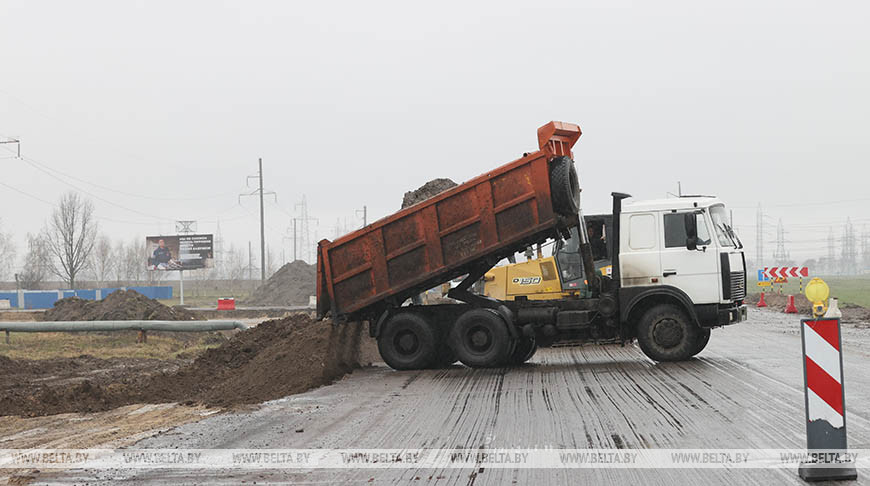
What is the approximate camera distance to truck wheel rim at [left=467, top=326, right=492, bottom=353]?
49.5ft

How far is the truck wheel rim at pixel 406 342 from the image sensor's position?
15.6 m

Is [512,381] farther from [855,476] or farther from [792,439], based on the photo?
[855,476]

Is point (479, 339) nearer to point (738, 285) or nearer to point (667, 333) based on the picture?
point (667, 333)

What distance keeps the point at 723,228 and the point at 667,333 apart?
2.12m

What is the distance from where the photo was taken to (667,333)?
1474cm

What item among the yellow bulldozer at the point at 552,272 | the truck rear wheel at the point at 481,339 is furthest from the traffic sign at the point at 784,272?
the truck rear wheel at the point at 481,339

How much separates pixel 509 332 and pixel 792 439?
295 inches

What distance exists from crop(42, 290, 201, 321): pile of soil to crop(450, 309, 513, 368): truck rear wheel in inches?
791

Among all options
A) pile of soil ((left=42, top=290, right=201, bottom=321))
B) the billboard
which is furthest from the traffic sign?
the billboard

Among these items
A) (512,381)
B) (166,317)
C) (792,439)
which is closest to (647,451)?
(792,439)

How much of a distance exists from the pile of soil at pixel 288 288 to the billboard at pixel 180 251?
6353 mm

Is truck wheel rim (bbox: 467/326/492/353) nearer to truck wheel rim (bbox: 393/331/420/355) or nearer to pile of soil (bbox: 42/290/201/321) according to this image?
truck wheel rim (bbox: 393/331/420/355)

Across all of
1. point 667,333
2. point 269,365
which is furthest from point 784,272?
point 269,365

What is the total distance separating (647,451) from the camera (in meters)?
7.47
